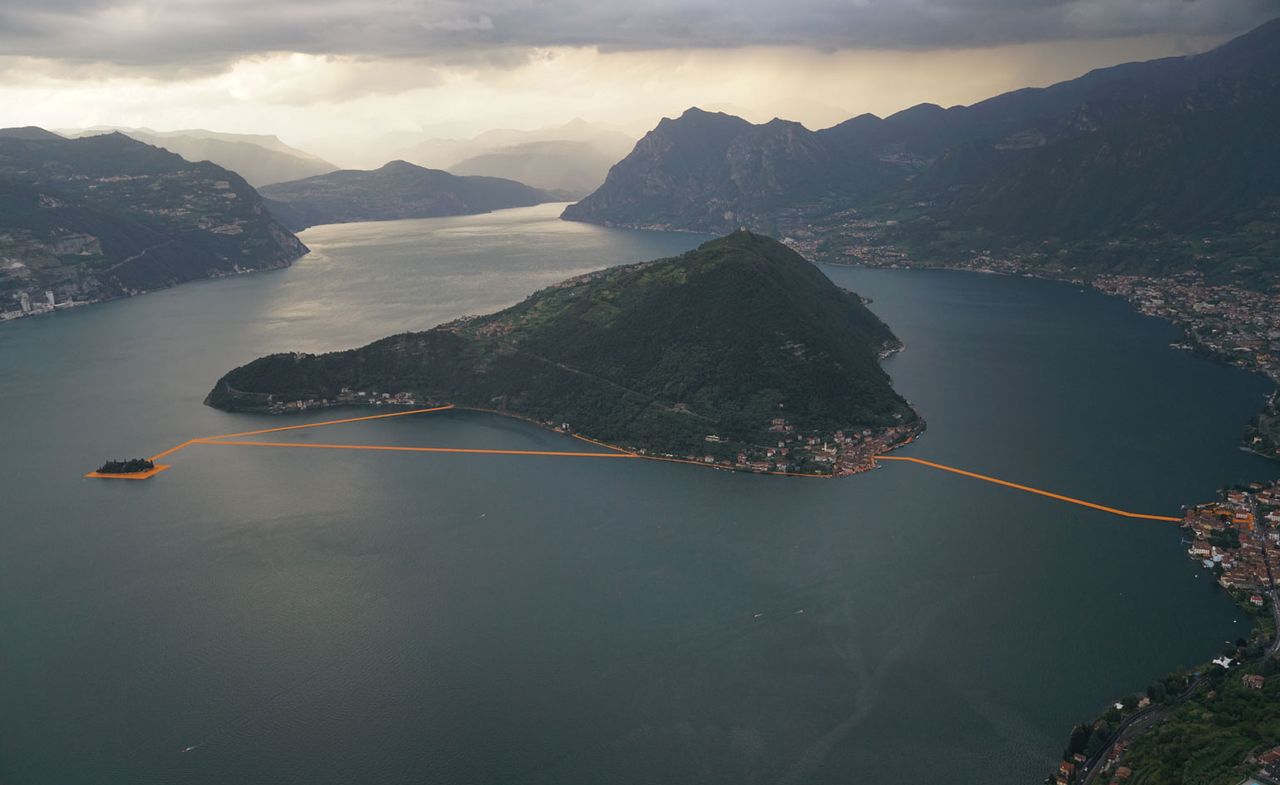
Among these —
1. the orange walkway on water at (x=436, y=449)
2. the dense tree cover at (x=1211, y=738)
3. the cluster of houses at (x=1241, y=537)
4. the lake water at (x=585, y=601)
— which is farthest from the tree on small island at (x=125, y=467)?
the cluster of houses at (x=1241, y=537)

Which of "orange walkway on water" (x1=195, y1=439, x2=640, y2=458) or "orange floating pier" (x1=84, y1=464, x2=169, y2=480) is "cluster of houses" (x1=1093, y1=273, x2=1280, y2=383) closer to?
"orange walkway on water" (x1=195, y1=439, x2=640, y2=458)

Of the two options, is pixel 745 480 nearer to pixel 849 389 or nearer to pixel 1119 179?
pixel 849 389

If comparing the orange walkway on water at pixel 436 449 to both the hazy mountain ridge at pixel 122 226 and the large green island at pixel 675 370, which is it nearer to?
the large green island at pixel 675 370

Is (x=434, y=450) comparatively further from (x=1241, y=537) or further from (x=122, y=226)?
(x=122, y=226)

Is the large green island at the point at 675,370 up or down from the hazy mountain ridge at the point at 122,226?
down

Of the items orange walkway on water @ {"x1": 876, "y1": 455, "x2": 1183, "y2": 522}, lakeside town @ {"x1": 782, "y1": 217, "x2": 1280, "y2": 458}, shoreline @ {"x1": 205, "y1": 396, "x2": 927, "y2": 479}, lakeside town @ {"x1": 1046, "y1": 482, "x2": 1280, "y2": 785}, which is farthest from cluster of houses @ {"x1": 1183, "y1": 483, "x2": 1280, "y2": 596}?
shoreline @ {"x1": 205, "y1": 396, "x2": 927, "y2": 479}

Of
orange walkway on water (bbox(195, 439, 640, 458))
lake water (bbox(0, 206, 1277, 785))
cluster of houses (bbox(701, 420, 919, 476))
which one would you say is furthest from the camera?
orange walkway on water (bbox(195, 439, 640, 458))

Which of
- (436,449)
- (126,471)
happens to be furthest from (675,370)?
(126,471)
